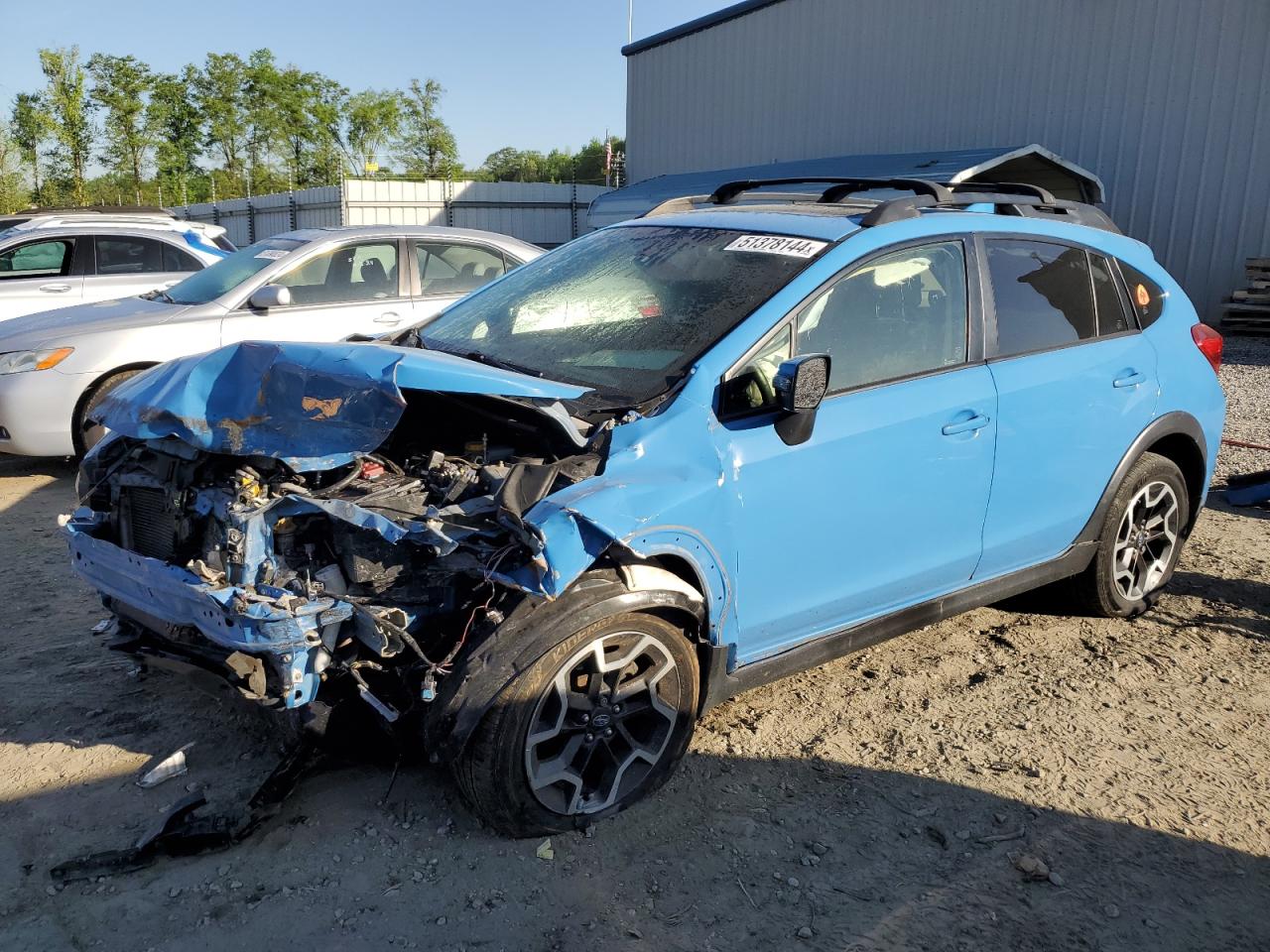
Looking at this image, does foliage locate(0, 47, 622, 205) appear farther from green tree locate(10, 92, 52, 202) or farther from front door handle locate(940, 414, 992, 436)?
front door handle locate(940, 414, 992, 436)

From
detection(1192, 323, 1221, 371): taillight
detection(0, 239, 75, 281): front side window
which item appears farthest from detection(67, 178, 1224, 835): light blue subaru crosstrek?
detection(0, 239, 75, 281): front side window

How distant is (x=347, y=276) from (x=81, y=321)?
1807 millimetres

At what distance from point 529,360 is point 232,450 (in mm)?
1114

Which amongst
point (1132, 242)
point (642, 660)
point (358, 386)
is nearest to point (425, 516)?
point (358, 386)

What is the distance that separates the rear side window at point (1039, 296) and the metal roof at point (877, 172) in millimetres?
8257

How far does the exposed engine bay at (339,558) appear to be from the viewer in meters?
2.83

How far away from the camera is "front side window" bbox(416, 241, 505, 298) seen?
25.8 ft

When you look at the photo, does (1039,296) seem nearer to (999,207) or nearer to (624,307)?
(999,207)

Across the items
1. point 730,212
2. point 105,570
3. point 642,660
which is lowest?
point 642,660

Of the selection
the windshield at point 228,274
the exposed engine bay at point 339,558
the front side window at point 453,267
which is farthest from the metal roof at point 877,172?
the exposed engine bay at point 339,558

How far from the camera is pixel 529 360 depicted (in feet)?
12.3

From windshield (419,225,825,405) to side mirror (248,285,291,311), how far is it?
8.86ft

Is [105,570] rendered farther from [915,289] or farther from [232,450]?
[915,289]

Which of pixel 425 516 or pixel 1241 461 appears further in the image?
pixel 1241 461
